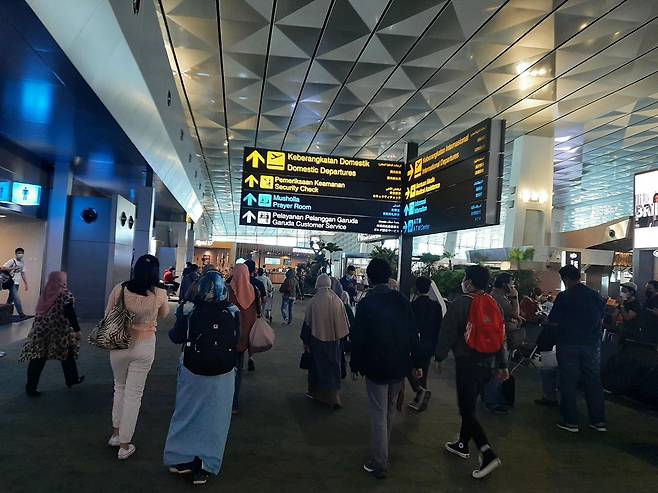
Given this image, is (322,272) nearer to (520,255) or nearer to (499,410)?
(499,410)

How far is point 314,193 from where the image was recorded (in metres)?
8.74

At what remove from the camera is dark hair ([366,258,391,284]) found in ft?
13.0

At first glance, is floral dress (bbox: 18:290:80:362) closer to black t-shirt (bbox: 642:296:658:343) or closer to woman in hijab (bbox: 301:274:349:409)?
woman in hijab (bbox: 301:274:349:409)

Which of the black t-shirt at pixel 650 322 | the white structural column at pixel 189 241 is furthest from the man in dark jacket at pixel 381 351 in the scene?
the white structural column at pixel 189 241

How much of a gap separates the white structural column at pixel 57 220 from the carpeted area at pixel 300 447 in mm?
6086

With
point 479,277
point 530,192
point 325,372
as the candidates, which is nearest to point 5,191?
point 325,372

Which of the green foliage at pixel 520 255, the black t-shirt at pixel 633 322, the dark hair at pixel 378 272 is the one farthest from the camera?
the green foliage at pixel 520 255

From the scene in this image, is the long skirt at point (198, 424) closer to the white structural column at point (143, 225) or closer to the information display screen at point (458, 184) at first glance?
the information display screen at point (458, 184)

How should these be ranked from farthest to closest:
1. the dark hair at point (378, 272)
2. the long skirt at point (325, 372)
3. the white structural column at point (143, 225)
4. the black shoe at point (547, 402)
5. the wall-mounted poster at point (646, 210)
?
the white structural column at point (143, 225)
the wall-mounted poster at point (646, 210)
the black shoe at point (547, 402)
the long skirt at point (325, 372)
the dark hair at point (378, 272)

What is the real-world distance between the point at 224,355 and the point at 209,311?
345 mm

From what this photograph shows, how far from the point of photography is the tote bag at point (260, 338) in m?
4.96

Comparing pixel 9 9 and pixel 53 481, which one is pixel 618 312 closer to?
pixel 53 481

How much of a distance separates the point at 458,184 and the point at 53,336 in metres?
5.79

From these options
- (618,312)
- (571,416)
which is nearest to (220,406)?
(571,416)
